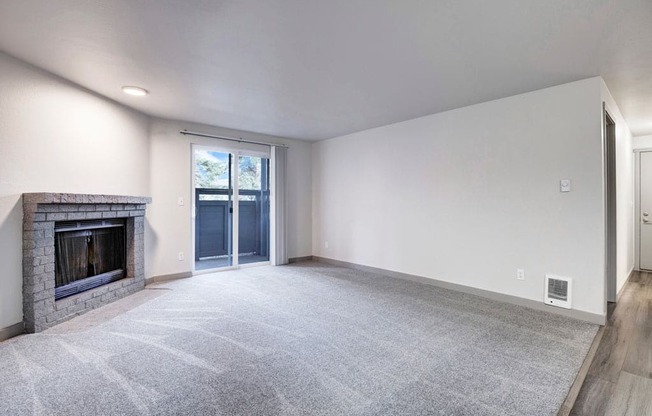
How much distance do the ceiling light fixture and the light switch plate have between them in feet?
15.2

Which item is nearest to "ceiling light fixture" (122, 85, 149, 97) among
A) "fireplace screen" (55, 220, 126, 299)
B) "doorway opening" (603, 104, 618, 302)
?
"fireplace screen" (55, 220, 126, 299)

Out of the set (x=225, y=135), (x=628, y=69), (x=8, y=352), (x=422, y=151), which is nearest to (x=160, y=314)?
(x=8, y=352)

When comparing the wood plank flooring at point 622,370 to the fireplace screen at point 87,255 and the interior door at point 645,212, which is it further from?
the fireplace screen at point 87,255

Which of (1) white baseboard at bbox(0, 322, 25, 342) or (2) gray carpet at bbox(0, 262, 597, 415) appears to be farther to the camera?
(1) white baseboard at bbox(0, 322, 25, 342)

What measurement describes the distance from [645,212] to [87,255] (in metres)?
8.41

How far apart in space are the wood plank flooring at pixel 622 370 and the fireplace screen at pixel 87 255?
442 cm

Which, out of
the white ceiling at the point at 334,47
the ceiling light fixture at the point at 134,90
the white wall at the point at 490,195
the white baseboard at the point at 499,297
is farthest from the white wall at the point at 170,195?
the white baseboard at the point at 499,297

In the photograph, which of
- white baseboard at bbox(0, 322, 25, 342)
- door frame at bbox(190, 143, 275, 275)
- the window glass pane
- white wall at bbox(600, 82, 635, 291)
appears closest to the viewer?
white baseboard at bbox(0, 322, 25, 342)

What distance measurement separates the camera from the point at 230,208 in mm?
5344

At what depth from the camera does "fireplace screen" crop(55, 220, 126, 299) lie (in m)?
3.17

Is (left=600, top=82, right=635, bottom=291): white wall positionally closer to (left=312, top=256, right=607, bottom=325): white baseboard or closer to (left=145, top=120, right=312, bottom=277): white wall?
(left=312, top=256, right=607, bottom=325): white baseboard

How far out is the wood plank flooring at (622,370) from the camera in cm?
184

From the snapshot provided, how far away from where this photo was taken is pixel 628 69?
112 inches

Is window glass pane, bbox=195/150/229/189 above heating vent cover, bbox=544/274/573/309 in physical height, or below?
above
